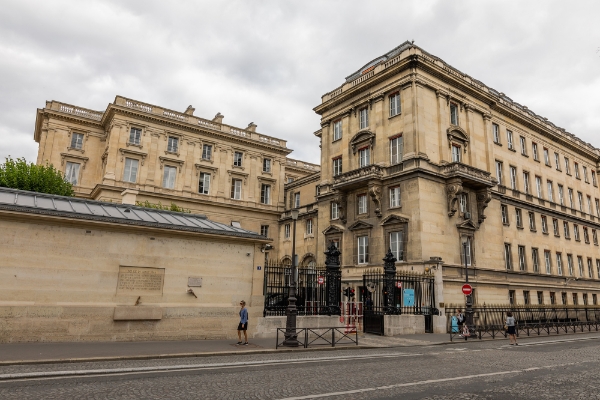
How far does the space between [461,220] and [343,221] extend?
31.4ft

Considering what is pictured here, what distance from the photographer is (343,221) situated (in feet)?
115

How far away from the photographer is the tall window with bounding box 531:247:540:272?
1462 inches

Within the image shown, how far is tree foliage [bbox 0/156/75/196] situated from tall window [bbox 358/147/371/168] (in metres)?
25.2

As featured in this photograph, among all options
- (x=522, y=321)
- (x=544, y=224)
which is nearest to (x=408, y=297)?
(x=522, y=321)

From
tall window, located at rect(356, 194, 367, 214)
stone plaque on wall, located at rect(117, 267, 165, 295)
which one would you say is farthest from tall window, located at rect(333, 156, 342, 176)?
stone plaque on wall, located at rect(117, 267, 165, 295)

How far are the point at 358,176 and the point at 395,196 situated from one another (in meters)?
3.49

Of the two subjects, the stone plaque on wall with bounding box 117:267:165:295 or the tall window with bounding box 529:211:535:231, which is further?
the tall window with bounding box 529:211:535:231

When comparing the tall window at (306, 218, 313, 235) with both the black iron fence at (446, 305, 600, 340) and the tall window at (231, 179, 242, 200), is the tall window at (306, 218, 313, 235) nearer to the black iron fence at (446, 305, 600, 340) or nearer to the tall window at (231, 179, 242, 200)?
the tall window at (231, 179, 242, 200)

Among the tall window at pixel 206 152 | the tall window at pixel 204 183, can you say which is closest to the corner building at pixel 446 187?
the tall window at pixel 204 183

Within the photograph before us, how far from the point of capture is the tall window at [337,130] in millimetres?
38378

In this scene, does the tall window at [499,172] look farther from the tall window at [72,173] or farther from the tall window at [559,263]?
the tall window at [72,173]

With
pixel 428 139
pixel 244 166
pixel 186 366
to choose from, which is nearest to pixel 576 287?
pixel 428 139

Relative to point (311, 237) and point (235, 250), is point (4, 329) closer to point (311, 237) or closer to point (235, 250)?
point (235, 250)

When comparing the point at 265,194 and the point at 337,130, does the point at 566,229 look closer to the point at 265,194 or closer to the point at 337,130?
the point at 337,130
